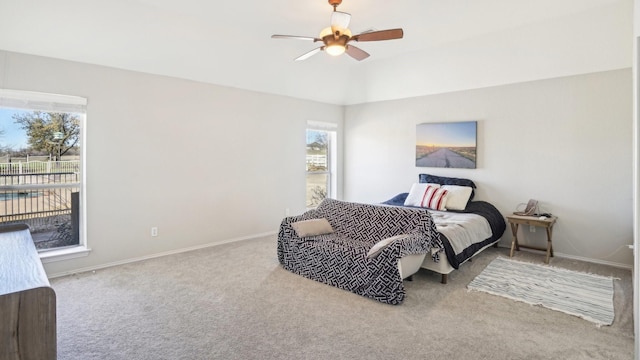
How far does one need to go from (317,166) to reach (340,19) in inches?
154

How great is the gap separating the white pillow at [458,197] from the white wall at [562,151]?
366mm

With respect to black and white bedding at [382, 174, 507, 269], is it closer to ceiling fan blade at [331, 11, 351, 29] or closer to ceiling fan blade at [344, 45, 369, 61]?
ceiling fan blade at [344, 45, 369, 61]

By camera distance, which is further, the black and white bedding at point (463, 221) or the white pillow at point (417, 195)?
the white pillow at point (417, 195)

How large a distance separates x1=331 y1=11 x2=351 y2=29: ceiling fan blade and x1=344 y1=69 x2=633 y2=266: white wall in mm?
3035

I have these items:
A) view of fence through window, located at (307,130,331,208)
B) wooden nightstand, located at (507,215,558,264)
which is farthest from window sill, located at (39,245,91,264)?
wooden nightstand, located at (507,215,558,264)

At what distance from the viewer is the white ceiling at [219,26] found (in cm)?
329

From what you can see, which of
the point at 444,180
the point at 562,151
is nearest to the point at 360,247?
the point at 444,180

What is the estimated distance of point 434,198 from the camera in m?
5.13

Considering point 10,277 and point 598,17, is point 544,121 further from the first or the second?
point 10,277

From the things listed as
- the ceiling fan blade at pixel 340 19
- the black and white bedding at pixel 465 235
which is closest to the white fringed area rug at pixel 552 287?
the black and white bedding at pixel 465 235

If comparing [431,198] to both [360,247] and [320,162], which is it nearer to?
[360,247]

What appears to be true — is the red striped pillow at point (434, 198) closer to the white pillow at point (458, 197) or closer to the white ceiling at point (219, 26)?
the white pillow at point (458, 197)

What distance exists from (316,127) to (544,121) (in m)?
3.65

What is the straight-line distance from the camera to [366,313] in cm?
291
